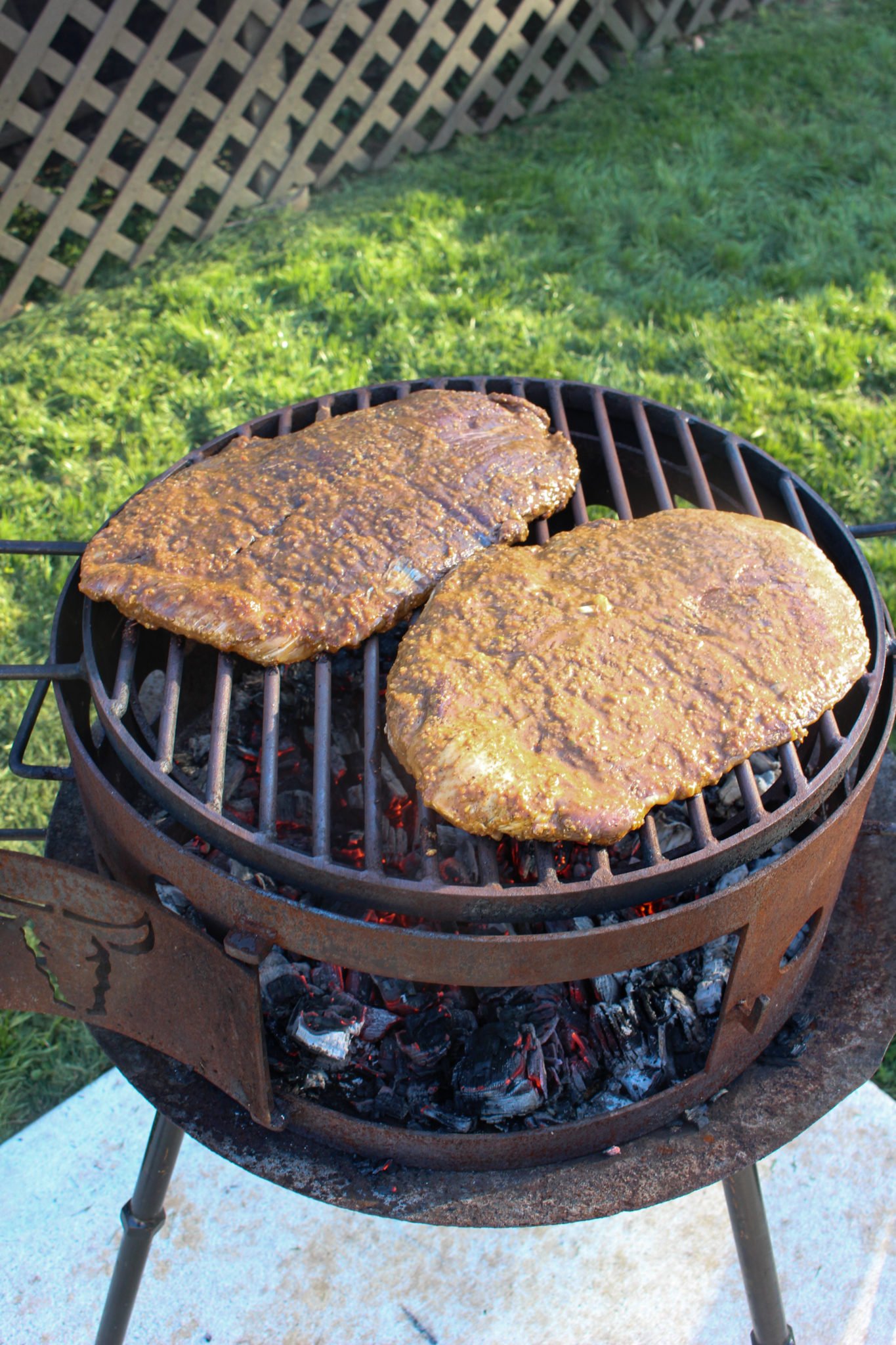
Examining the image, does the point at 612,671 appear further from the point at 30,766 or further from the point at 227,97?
the point at 227,97

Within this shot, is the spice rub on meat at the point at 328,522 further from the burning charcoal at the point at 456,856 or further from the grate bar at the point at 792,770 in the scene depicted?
the grate bar at the point at 792,770

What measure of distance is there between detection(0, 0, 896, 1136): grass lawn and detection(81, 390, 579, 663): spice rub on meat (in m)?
1.86

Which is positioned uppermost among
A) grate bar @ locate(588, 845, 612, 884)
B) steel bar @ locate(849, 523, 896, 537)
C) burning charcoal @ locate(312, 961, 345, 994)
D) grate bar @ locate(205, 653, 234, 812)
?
steel bar @ locate(849, 523, 896, 537)

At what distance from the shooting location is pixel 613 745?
191cm

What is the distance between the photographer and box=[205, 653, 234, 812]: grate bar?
6.35 feet

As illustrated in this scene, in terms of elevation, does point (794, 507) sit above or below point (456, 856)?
above

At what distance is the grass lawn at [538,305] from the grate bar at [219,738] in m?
1.97

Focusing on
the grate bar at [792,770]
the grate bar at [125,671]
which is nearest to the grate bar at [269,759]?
the grate bar at [125,671]

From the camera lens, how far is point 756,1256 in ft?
7.61

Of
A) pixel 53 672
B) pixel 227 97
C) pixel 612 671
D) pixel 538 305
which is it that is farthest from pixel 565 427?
pixel 227 97

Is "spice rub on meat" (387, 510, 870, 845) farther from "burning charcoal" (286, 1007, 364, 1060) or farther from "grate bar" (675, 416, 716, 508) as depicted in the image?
"burning charcoal" (286, 1007, 364, 1060)

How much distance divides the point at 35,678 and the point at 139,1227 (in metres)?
1.31

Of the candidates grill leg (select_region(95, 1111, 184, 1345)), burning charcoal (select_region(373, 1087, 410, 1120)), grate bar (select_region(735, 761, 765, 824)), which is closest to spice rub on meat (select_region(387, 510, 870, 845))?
grate bar (select_region(735, 761, 765, 824))

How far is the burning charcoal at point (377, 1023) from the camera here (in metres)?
2.28
